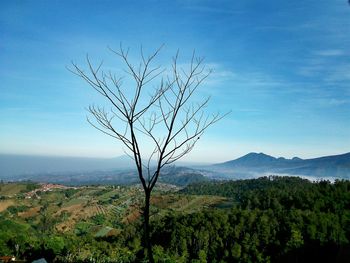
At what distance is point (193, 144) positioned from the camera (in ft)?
17.6

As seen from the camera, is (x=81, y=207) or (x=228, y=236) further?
(x=81, y=207)

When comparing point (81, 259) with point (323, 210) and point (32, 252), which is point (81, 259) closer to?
point (32, 252)

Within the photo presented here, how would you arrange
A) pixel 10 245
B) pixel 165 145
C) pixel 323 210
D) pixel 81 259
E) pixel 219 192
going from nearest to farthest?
pixel 165 145 < pixel 81 259 < pixel 10 245 < pixel 323 210 < pixel 219 192

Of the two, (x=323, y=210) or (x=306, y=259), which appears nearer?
(x=306, y=259)

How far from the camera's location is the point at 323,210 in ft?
243

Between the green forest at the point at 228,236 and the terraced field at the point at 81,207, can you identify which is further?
the terraced field at the point at 81,207

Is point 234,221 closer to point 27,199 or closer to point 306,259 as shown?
point 306,259

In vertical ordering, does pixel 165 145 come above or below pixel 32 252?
above

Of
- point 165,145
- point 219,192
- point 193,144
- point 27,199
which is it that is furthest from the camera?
point 219,192

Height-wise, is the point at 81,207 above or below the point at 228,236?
below

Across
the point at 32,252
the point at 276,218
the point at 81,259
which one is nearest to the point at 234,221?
the point at 276,218

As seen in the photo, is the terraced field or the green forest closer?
the green forest

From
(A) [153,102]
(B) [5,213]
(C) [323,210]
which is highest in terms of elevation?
(A) [153,102]

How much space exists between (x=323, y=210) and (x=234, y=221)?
74.4 ft
